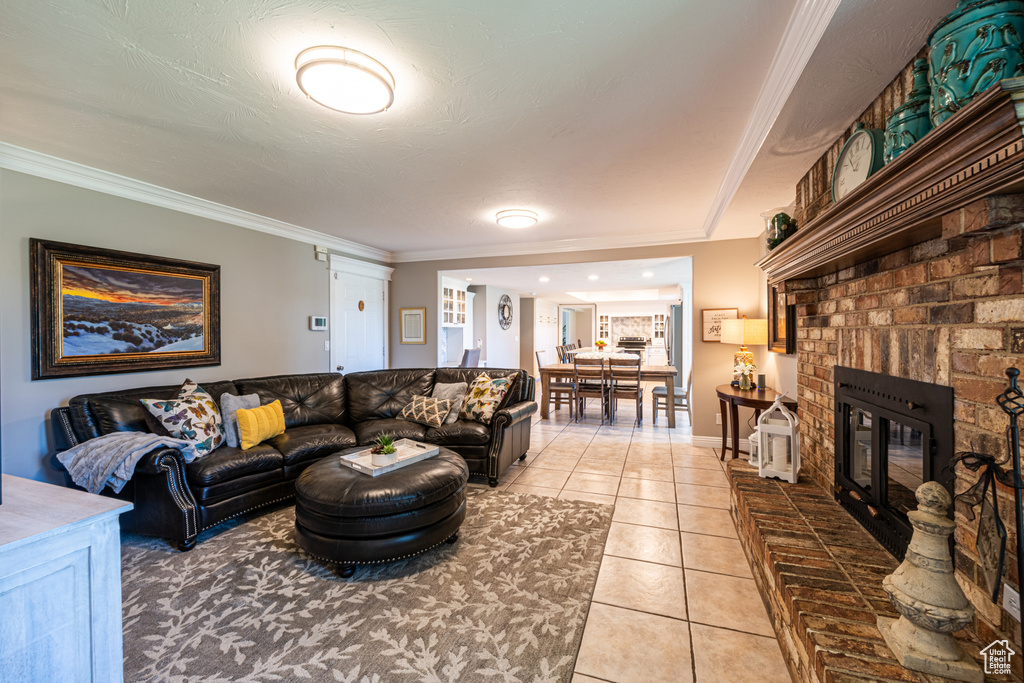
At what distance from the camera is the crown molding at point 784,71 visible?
1394 mm

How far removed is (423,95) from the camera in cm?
202

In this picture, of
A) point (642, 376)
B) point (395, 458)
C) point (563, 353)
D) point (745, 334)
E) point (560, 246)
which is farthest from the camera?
point (563, 353)

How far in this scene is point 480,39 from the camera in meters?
1.64

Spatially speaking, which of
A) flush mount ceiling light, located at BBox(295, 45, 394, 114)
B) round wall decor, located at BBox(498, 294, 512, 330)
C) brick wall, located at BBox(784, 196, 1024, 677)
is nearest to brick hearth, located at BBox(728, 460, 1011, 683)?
brick wall, located at BBox(784, 196, 1024, 677)

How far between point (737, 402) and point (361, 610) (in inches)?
133

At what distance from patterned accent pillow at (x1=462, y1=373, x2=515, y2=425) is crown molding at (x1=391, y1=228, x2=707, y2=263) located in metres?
2.10

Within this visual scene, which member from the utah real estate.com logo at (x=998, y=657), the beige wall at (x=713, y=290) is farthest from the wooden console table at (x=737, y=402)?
the utah real estate.com logo at (x=998, y=657)

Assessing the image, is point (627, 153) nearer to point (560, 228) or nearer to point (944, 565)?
point (560, 228)

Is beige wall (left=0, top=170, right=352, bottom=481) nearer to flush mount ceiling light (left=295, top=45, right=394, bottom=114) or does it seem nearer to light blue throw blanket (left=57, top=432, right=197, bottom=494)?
light blue throw blanket (left=57, top=432, right=197, bottom=494)

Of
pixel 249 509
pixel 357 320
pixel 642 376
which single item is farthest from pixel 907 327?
pixel 357 320

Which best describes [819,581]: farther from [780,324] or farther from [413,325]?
[413,325]

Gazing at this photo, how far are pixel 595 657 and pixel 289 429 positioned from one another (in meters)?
3.03

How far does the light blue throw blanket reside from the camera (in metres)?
2.38

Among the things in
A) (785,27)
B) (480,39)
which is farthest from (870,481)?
(480,39)
